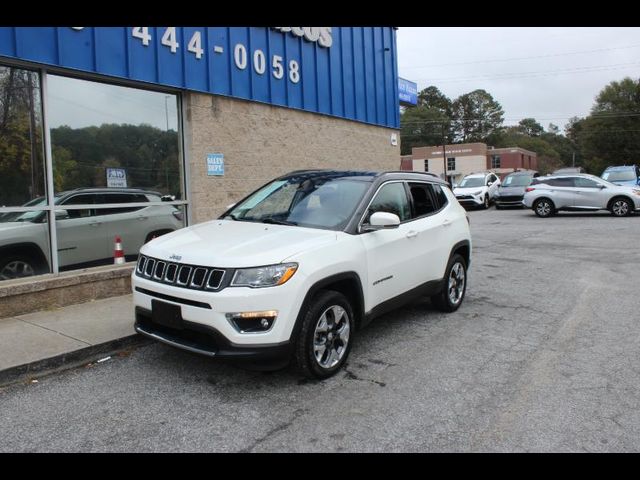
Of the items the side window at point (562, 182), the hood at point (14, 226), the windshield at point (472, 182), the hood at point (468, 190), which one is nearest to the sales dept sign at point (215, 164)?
the hood at point (14, 226)

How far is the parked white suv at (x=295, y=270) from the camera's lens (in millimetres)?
3805

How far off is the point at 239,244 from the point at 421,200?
258 centimetres

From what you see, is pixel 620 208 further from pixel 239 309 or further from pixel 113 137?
pixel 239 309

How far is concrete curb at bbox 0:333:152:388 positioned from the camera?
14.3ft

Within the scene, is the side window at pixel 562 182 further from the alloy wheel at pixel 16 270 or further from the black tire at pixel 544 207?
the alloy wheel at pixel 16 270

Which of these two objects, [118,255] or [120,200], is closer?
[118,255]

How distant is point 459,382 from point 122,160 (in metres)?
5.85

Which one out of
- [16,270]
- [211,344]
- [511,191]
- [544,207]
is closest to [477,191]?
[511,191]

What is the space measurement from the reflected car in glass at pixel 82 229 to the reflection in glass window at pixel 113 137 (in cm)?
18

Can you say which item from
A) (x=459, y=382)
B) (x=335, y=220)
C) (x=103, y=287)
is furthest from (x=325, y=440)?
(x=103, y=287)

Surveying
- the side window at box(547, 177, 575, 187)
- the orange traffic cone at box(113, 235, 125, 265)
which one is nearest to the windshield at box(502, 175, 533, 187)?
the side window at box(547, 177, 575, 187)

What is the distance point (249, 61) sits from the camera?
9.30 m
